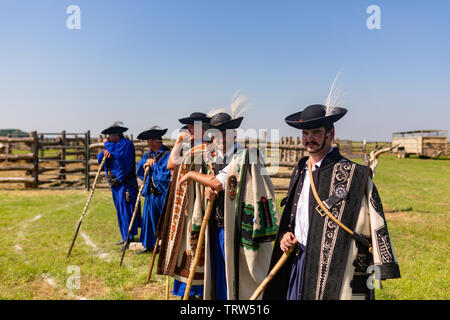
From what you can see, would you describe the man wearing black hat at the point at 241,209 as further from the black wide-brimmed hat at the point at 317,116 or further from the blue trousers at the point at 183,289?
the black wide-brimmed hat at the point at 317,116

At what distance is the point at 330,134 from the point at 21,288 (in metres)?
4.51

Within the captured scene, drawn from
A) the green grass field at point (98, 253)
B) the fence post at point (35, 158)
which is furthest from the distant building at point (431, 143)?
the fence post at point (35, 158)

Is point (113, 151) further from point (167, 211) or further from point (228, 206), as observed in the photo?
point (228, 206)

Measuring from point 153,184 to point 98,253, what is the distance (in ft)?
5.17

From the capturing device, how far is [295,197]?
258 cm

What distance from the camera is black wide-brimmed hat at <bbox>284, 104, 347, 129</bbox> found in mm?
2357

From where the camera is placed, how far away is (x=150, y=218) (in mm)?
5883

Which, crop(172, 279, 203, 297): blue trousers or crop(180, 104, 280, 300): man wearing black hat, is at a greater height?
crop(180, 104, 280, 300): man wearing black hat

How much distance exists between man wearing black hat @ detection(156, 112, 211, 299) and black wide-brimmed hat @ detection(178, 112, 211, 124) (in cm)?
1

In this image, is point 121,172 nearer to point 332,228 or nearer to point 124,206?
point 124,206

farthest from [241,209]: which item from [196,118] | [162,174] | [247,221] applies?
[162,174]

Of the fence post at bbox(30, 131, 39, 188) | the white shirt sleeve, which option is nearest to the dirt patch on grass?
the white shirt sleeve

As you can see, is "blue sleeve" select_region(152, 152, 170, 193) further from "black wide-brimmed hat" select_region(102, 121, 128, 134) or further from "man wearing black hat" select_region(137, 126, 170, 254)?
"black wide-brimmed hat" select_region(102, 121, 128, 134)
